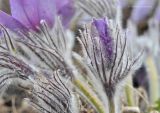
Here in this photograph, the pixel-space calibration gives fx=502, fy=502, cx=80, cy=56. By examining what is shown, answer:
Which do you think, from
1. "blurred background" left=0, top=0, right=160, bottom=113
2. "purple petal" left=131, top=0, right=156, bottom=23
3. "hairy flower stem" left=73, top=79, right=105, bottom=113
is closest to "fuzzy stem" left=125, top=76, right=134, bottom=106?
"blurred background" left=0, top=0, right=160, bottom=113

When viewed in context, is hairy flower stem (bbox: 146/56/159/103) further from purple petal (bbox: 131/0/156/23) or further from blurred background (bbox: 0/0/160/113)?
purple petal (bbox: 131/0/156/23)

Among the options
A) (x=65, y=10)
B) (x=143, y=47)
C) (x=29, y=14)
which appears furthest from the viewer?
(x=143, y=47)

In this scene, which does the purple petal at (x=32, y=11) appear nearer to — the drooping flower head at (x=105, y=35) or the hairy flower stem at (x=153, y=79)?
the drooping flower head at (x=105, y=35)

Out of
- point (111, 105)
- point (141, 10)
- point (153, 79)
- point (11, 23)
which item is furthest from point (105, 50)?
point (141, 10)

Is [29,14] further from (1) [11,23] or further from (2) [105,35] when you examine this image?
(2) [105,35]

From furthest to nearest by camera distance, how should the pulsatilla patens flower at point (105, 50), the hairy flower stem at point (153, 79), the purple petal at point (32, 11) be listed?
the hairy flower stem at point (153, 79)
the purple petal at point (32, 11)
the pulsatilla patens flower at point (105, 50)

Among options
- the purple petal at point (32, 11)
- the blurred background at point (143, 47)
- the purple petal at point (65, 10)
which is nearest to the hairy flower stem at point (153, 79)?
the blurred background at point (143, 47)

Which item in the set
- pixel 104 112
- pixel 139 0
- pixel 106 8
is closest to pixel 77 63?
pixel 106 8
